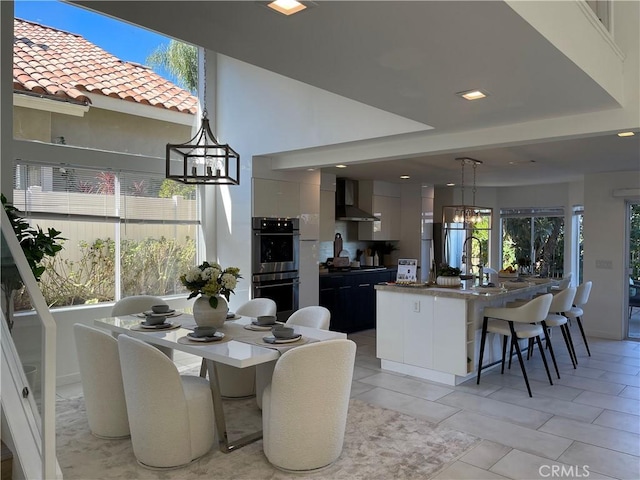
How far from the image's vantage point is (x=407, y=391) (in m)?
4.53

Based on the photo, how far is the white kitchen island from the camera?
15.3ft

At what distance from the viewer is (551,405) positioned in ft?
13.6

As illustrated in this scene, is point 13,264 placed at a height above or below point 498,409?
above

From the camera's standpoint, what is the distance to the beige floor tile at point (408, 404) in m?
3.91

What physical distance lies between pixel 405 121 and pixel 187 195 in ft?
9.83

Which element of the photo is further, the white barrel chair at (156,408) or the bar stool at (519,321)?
the bar stool at (519,321)

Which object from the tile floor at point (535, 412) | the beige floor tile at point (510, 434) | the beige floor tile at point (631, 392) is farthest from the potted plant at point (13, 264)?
the beige floor tile at point (631, 392)

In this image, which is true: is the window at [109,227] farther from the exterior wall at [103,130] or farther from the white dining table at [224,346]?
the white dining table at [224,346]

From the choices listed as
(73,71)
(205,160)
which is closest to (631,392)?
(205,160)

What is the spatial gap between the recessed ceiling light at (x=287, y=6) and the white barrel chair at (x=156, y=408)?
2006 mm

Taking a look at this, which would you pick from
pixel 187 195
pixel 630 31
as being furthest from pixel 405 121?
pixel 187 195

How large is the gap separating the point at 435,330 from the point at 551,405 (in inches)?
47.1

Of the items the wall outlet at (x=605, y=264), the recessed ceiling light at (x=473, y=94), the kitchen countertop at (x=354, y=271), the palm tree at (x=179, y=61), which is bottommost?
the kitchen countertop at (x=354, y=271)

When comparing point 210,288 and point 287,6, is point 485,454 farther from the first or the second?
point 287,6
